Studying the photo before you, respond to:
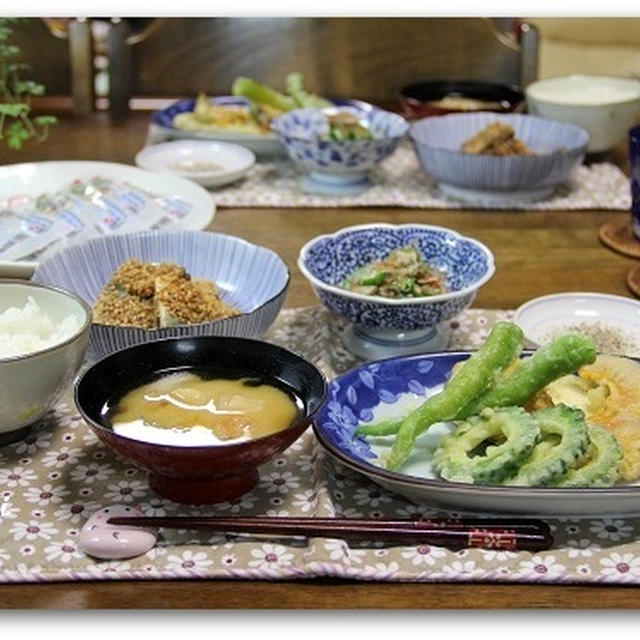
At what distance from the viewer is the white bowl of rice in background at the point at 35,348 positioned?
1.26 metres

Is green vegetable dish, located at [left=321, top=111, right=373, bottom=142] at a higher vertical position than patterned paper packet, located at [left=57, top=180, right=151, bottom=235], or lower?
higher

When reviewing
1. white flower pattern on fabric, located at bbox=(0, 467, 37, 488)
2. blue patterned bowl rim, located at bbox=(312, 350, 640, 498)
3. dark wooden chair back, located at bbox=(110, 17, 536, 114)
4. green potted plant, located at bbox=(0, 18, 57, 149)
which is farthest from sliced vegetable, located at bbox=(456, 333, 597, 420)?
dark wooden chair back, located at bbox=(110, 17, 536, 114)

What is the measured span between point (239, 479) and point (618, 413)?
42cm

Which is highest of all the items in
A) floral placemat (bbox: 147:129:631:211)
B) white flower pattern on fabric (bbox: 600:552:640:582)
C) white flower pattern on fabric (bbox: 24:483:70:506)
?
white flower pattern on fabric (bbox: 600:552:640:582)

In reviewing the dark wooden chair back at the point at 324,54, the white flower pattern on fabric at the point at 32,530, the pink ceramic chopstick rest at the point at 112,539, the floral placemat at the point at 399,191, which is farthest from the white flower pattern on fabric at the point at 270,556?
the dark wooden chair back at the point at 324,54

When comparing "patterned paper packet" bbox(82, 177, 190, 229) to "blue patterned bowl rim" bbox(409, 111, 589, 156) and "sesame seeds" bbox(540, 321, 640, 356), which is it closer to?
"blue patterned bowl rim" bbox(409, 111, 589, 156)

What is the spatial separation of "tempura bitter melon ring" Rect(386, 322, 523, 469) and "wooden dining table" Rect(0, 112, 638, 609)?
18 cm

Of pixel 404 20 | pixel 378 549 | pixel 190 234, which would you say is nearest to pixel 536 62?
pixel 404 20

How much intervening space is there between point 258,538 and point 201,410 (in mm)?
160

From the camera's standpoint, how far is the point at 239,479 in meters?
1.22

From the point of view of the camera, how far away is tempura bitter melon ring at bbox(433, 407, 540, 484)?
1.17 metres

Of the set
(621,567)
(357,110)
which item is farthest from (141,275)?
(357,110)

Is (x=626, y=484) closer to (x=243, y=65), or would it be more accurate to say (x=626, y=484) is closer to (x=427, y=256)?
(x=427, y=256)

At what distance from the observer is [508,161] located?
7.16 feet
